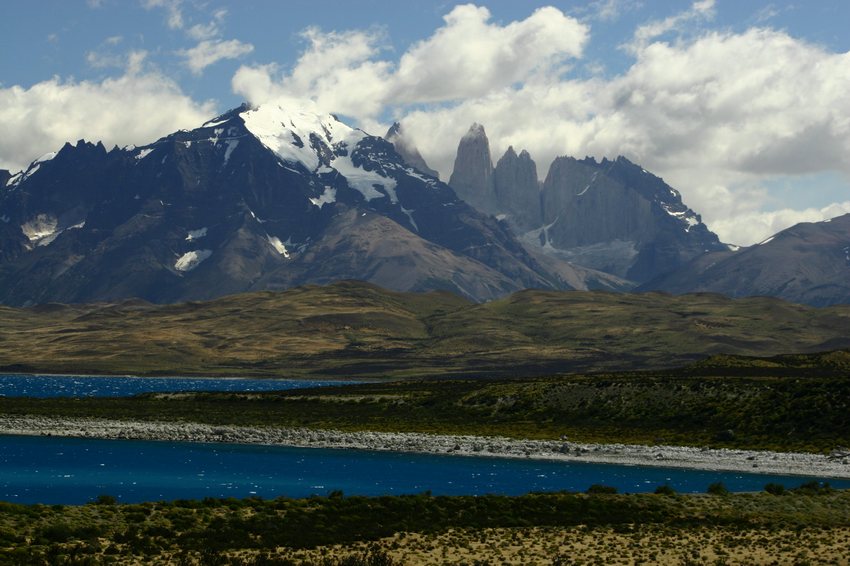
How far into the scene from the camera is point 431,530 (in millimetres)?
51750

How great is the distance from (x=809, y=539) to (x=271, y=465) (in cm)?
5712

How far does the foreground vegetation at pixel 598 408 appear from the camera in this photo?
113 m

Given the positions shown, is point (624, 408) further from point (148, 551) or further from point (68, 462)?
point (148, 551)

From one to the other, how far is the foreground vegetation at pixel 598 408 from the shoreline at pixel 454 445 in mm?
5712

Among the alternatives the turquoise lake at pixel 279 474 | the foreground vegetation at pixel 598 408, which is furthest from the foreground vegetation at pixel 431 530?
the foreground vegetation at pixel 598 408

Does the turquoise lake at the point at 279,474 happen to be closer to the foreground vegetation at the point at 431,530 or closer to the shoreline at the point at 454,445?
the shoreline at the point at 454,445

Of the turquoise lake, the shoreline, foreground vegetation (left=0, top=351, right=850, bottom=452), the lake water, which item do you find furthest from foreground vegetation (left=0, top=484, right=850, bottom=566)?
foreground vegetation (left=0, top=351, right=850, bottom=452)

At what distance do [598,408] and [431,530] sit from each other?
271 ft

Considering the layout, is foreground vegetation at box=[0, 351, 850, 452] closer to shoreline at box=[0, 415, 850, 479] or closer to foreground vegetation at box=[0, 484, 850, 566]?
shoreline at box=[0, 415, 850, 479]

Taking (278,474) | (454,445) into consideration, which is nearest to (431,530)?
(278,474)

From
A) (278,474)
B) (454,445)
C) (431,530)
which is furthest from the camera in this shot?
(454,445)

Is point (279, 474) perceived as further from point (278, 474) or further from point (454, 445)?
point (454, 445)

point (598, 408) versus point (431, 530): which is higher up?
point (598, 408)

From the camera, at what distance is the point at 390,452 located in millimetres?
109562
